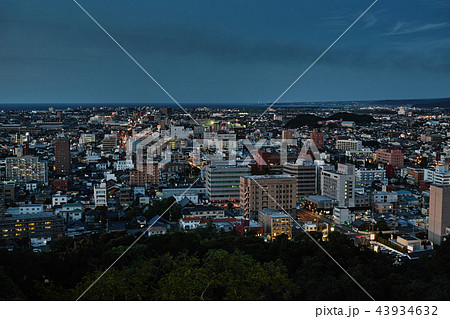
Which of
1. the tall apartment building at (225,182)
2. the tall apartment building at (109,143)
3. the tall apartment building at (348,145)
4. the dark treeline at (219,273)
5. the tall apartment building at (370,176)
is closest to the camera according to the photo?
the dark treeline at (219,273)

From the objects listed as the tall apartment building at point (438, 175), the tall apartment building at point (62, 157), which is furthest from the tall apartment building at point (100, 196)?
the tall apartment building at point (438, 175)

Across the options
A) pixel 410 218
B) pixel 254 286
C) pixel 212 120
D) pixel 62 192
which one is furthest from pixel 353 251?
pixel 212 120

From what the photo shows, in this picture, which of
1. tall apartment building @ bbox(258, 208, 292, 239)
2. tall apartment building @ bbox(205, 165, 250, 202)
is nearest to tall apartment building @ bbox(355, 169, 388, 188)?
tall apartment building @ bbox(205, 165, 250, 202)

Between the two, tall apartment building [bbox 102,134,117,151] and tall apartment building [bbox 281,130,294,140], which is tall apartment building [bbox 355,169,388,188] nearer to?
tall apartment building [bbox 281,130,294,140]

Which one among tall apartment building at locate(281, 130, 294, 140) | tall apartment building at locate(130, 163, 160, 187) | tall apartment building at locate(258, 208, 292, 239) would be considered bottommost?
tall apartment building at locate(258, 208, 292, 239)

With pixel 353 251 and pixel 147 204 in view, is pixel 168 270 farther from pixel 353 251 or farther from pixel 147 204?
pixel 147 204

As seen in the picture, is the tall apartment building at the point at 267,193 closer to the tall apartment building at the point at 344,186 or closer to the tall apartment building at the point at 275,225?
the tall apartment building at the point at 275,225
